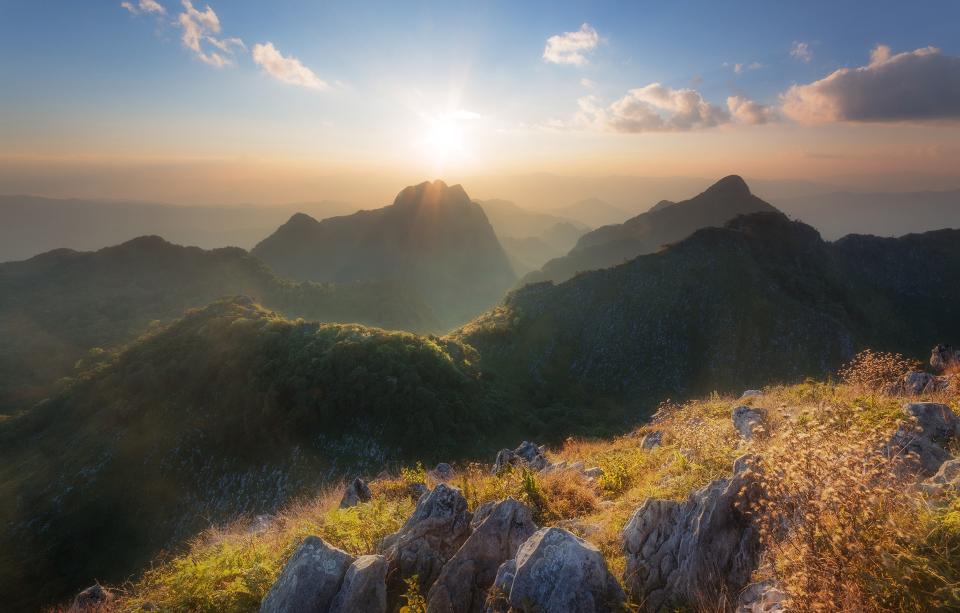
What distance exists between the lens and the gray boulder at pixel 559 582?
554cm

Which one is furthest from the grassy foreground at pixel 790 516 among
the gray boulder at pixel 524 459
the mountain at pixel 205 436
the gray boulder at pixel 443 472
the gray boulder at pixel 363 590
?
the mountain at pixel 205 436

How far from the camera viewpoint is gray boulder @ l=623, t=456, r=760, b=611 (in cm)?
564

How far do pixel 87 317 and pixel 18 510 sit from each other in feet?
228

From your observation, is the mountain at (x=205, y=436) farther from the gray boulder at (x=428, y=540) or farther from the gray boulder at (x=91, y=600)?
the gray boulder at (x=428, y=540)

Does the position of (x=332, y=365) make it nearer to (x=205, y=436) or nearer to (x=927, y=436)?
(x=205, y=436)

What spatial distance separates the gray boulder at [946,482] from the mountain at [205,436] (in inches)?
1088

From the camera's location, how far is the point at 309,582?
274 inches

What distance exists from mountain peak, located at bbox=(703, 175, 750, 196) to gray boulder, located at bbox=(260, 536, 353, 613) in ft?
658

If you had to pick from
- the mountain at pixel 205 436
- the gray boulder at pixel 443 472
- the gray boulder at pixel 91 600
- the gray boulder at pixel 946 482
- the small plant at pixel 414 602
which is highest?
the gray boulder at pixel 946 482

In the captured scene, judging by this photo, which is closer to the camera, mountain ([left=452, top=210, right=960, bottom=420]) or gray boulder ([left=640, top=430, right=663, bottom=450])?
gray boulder ([left=640, top=430, right=663, bottom=450])

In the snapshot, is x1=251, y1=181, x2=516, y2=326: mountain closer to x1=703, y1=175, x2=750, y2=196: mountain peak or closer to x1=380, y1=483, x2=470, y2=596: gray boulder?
x1=703, y1=175, x2=750, y2=196: mountain peak

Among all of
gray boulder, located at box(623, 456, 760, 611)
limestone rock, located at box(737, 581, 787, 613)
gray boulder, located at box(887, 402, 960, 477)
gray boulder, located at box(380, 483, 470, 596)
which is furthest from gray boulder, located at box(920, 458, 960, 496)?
gray boulder, located at box(380, 483, 470, 596)

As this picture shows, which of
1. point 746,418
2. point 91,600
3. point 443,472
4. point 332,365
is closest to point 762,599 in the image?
point 746,418

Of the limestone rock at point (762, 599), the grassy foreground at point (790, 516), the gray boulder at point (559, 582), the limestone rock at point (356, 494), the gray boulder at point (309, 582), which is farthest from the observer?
Result: the limestone rock at point (356, 494)
